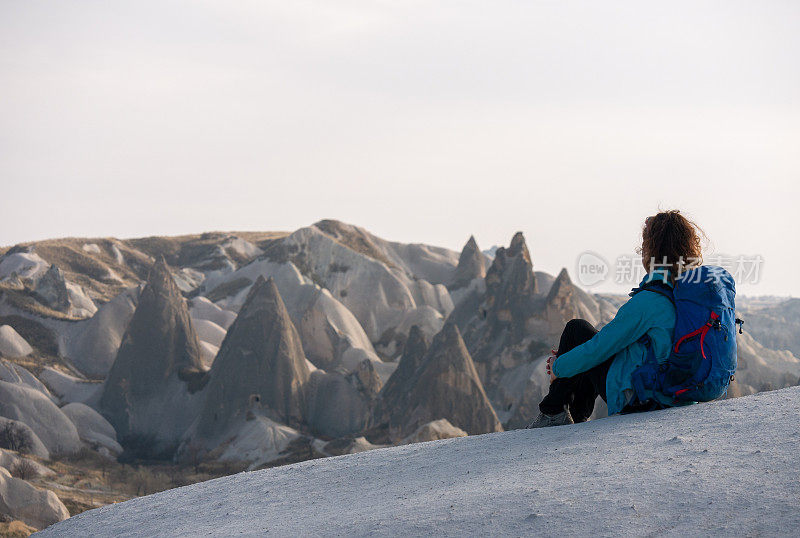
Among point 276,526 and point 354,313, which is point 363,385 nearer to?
point 354,313

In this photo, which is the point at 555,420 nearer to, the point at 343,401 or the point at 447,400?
the point at 447,400

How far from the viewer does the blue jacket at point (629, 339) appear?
3486mm

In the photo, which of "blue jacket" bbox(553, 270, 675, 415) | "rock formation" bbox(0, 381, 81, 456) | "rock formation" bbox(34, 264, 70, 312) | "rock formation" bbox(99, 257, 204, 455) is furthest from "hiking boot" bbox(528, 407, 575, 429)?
"rock formation" bbox(34, 264, 70, 312)

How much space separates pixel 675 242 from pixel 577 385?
2.73 ft

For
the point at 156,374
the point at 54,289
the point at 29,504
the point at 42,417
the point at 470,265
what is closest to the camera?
the point at 29,504

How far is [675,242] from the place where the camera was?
3.53 meters

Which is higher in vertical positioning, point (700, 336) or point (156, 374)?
point (700, 336)

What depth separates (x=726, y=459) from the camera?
305cm

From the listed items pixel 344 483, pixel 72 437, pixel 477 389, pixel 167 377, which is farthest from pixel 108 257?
pixel 344 483

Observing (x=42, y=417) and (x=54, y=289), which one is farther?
(x=54, y=289)

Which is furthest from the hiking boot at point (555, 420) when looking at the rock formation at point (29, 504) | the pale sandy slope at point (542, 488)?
the rock formation at point (29, 504)

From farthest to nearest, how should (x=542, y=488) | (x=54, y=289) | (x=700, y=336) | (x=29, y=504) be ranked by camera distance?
1. (x=54, y=289)
2. (x=29, y=504)
3. (x=700, y=336)
4. (x=542, y=488)

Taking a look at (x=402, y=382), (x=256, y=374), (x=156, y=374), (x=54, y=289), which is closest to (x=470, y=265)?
(x=54, y=289)

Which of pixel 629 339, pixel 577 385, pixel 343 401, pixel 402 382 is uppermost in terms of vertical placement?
pixel 629 339
